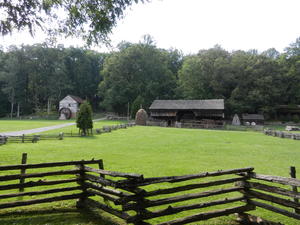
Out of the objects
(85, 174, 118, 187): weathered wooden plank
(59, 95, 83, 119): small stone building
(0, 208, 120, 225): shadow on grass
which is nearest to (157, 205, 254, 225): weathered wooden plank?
(85, 174, 118, 187): weathered wooden plank

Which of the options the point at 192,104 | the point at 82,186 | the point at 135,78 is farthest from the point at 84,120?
the point at 135,78

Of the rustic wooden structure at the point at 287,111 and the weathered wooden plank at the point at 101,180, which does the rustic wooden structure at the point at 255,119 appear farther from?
the weathered wooden plank at the point at 101,180

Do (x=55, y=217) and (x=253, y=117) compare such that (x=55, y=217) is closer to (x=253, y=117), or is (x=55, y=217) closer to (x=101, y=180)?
(x=101, y=180)

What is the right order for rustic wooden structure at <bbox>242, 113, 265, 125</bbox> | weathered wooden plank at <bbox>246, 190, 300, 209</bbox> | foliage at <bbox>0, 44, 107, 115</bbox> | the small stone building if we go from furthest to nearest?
foliage at <bbox>0, 44, 107, 115</bbox> < the small stone building < rustic wooden structure at <bbox>242, 113, 265, 125</bbox> < weathered wooden plank at <bbox>246, 190, 300, 209</bbox>

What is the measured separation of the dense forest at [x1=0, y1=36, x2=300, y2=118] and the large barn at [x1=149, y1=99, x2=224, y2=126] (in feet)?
24.2

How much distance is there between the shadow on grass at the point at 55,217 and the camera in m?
4.72

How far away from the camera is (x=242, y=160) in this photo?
38.8 ft

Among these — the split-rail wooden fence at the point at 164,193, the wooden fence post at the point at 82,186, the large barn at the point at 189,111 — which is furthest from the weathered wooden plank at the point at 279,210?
the large barn at the point at 189,111

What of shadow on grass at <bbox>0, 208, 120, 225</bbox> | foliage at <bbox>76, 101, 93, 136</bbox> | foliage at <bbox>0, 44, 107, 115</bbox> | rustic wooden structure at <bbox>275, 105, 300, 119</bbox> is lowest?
shadow on grass at <bbox>0, 208, 120, 225</bbox>

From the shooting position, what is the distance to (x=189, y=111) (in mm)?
44188

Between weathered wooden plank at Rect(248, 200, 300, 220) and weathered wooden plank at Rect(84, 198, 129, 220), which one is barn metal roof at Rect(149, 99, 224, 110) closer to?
weathered wooden plank at Rect(248, 200, 300, 220)

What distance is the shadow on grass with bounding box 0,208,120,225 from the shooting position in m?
4.72

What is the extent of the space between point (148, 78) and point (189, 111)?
2158 cm

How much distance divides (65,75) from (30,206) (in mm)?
63860
